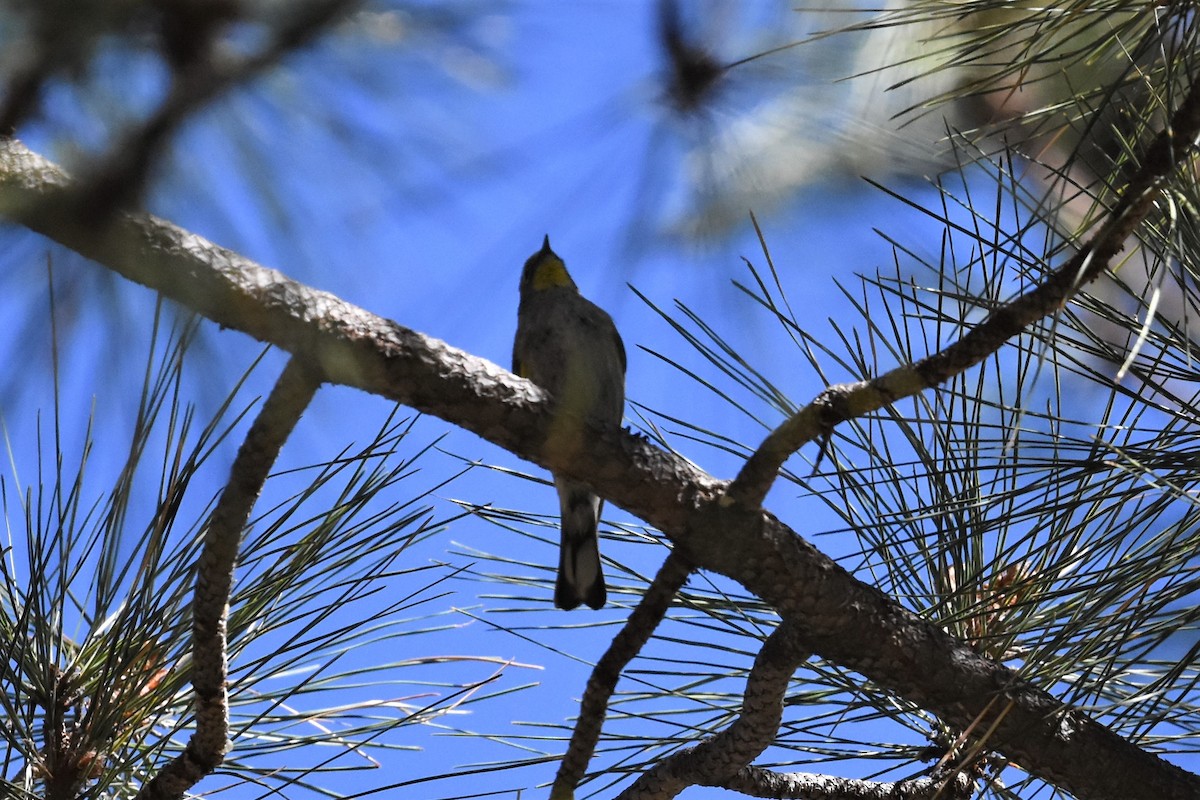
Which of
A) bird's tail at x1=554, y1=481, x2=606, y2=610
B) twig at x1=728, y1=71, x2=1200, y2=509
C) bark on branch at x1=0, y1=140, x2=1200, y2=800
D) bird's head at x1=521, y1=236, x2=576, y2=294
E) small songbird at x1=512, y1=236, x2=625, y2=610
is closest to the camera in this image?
twig at x1=728, y1=71, x2=1200, y2=509

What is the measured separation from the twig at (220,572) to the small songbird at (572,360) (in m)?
1.02

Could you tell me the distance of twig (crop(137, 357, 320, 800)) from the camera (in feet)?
4.99

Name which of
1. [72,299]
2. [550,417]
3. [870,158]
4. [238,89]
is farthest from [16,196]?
[550,417]

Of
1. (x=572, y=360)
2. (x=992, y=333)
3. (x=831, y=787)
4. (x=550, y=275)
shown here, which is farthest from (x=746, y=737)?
(x=550, y=275)

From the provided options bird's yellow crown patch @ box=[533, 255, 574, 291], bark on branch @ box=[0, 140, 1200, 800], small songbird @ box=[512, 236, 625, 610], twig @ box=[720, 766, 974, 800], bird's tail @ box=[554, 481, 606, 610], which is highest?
bird's yellow crown patch @ box=[533, 255, 574, 291]

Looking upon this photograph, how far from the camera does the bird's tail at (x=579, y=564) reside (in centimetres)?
265

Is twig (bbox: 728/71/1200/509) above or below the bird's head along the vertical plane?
below

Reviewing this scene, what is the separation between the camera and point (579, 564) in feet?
9.21

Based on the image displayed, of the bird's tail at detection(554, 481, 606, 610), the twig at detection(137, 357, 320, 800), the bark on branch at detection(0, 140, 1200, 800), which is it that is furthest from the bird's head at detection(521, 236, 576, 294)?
the twig at detection(137, 357, 320, 800)

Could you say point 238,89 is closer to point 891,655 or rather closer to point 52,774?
point 891,655

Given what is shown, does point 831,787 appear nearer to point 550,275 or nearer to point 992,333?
point 992,333

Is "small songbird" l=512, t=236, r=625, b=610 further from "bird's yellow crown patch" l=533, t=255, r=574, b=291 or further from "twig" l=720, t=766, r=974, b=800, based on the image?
"twig" l=720, t=766, r=974, b=800

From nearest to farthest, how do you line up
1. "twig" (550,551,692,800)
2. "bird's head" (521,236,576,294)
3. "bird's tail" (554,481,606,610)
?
"twig" (550,551,692,800), "bird's tail" (554,481,606,610), "bird's head" (521,236,576,294)

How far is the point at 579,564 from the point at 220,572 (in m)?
1.24
